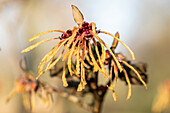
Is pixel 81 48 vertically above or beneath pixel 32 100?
above

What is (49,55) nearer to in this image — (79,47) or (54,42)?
(79,47)

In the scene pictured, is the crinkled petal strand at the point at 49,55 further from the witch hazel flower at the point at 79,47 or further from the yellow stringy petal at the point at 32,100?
the yellow stringy petal at the point at 32,100

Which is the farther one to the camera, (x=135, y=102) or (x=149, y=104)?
(x=135, y=102)

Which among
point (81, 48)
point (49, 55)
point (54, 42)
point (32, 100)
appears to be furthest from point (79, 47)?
point (54, 42)

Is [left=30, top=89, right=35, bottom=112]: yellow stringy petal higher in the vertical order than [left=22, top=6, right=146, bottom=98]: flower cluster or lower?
lower

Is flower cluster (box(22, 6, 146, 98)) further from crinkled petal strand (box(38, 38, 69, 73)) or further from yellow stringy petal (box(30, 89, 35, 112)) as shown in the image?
yellow stringy petal (box(30, 89, 35, 112))

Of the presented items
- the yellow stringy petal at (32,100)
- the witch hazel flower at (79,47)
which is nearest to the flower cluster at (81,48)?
the witch hazel flower at (79,47)

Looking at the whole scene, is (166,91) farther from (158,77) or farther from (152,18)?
(152,18)

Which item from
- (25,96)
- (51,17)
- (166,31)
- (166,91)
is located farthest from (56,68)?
(166,31)

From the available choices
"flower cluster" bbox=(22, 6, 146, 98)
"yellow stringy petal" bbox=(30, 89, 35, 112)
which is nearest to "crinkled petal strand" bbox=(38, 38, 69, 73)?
"flower cluster" bbox=(22, 6, 146, 98)

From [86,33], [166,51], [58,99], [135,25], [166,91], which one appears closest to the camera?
[86,33]

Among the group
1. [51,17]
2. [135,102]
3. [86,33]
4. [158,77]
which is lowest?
[135,102]
